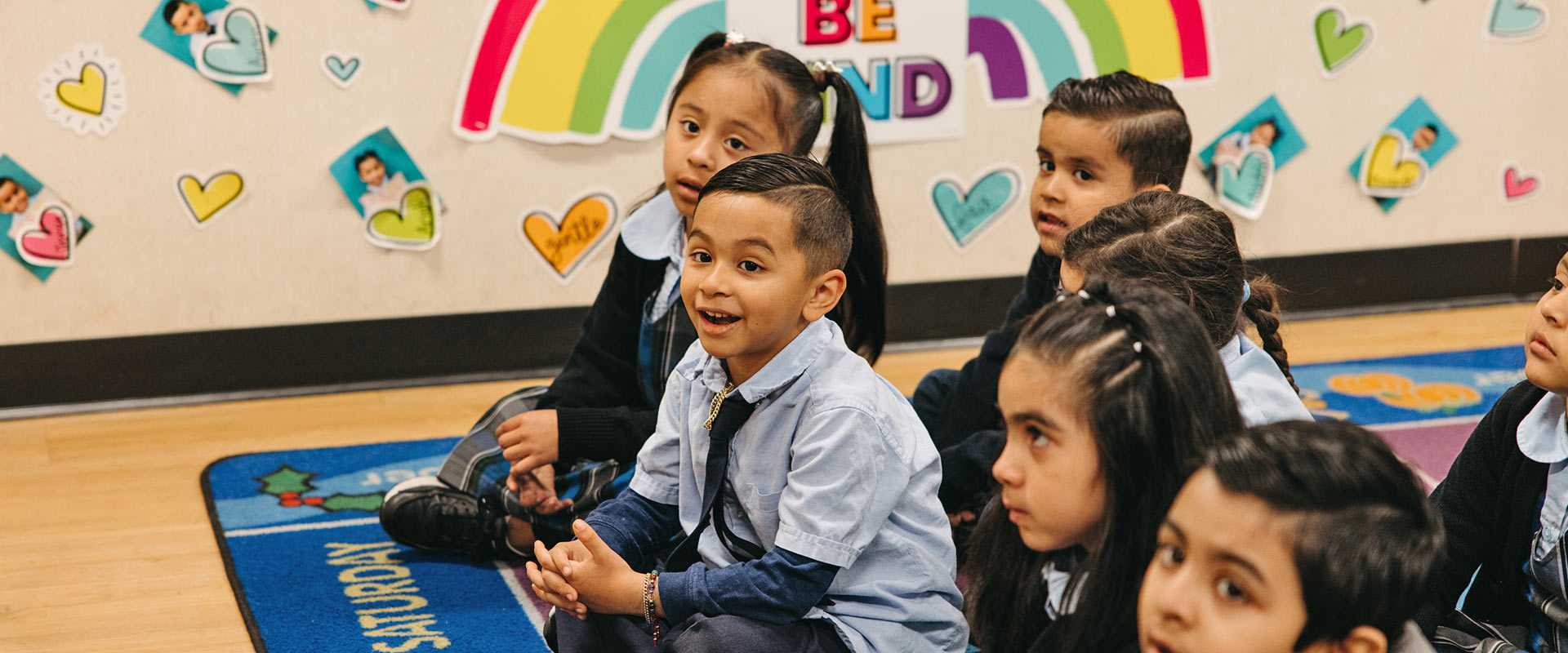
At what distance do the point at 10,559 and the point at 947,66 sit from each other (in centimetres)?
178

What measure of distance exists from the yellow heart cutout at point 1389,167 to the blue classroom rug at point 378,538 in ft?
1.89

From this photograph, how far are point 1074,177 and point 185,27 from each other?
1496mm

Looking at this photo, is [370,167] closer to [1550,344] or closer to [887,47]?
[887,47]

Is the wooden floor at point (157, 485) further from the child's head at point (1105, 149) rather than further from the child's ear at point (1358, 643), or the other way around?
the child's ear at point (1358, 643)

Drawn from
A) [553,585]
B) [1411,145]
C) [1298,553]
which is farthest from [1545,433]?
[1411,145]

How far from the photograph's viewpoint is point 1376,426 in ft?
7.32

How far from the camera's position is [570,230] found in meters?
2.56

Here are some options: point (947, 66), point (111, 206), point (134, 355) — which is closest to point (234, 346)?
point (134, 355)

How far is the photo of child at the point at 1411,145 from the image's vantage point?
3.00m

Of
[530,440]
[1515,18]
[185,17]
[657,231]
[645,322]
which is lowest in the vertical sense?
Result: [530,440]

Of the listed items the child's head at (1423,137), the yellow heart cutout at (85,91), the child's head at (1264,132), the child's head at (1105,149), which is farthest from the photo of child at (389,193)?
the child's head at (1423,137)

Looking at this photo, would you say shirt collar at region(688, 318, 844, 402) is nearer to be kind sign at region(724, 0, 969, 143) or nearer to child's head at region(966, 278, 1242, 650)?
child's head at region(966, 278, 1242, 650)

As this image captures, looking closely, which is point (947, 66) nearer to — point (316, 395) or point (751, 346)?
point (316, 395)

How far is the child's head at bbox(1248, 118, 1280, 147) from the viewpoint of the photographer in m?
2.90
